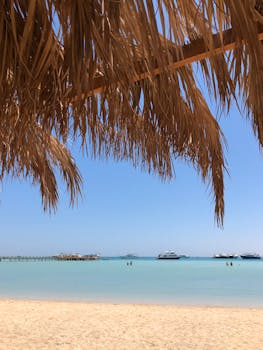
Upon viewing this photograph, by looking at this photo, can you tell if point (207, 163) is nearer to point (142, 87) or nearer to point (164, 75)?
point (142, 87)

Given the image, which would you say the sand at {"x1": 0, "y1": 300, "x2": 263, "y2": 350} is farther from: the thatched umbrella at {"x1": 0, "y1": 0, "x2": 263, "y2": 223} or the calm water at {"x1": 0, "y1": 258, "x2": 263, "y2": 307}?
the calm water at {"x1": 0, "y1": 258, "x2": 263, "y2": 307}

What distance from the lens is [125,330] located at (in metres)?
5.84

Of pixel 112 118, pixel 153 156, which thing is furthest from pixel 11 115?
pixel 153 156

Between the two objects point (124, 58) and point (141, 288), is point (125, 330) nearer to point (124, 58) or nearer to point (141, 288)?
point (124, 58)

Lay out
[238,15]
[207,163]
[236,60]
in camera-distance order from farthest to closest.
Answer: [207,163], [236,60], [238,15]

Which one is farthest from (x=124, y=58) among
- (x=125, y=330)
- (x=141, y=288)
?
(x=141, y=288)

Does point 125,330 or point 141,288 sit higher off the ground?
point 125,330

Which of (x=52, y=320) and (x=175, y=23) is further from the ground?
(x=175, y=23)

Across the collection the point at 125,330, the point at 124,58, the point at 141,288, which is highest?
the point at 124,58

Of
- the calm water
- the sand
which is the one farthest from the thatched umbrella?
the calm water

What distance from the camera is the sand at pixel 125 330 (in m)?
4.84

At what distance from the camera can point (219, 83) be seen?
1267mm

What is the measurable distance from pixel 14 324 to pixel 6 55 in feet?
19.0

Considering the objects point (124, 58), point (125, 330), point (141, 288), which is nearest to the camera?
point (124, 58)
